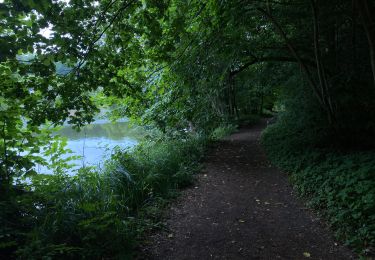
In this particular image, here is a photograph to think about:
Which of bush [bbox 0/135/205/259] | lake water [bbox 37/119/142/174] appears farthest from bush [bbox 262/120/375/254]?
lake water [bbox 37/119/142/174]

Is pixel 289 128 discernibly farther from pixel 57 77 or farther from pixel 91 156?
pixel 57 77

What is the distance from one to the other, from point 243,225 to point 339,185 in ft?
6.11

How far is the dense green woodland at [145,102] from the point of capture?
3.71 m

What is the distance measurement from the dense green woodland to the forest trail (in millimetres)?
321

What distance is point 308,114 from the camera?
948 centimetres

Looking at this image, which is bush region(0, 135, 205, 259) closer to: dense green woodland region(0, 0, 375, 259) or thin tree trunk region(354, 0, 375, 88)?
dense green woodland region(0, 0, 375, 259)

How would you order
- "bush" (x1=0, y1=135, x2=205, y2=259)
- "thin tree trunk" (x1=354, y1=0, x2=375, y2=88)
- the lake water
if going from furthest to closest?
the lake water, "thin tree trunk" (x1=354, y1=0, x2=375, y2=88), "bush" (x1=0, y1=135, x2=205, y2=259)

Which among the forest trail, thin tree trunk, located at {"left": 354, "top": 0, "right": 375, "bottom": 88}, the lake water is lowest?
the forest trail

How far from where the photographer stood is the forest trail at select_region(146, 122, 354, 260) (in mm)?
4125

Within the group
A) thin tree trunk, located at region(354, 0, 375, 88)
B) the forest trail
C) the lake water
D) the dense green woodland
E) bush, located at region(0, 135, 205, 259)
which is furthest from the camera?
the lake water

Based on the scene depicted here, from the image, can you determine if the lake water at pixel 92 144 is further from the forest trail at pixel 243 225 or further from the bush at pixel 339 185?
the bush at pixel 339 185

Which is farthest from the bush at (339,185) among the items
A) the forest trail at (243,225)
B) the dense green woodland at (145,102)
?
the forest trail at (243,225)

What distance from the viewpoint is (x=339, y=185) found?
529 centimetres

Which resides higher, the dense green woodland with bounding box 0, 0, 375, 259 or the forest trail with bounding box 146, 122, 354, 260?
the dense green woodland with bounding box 0, 0, 375, 259
